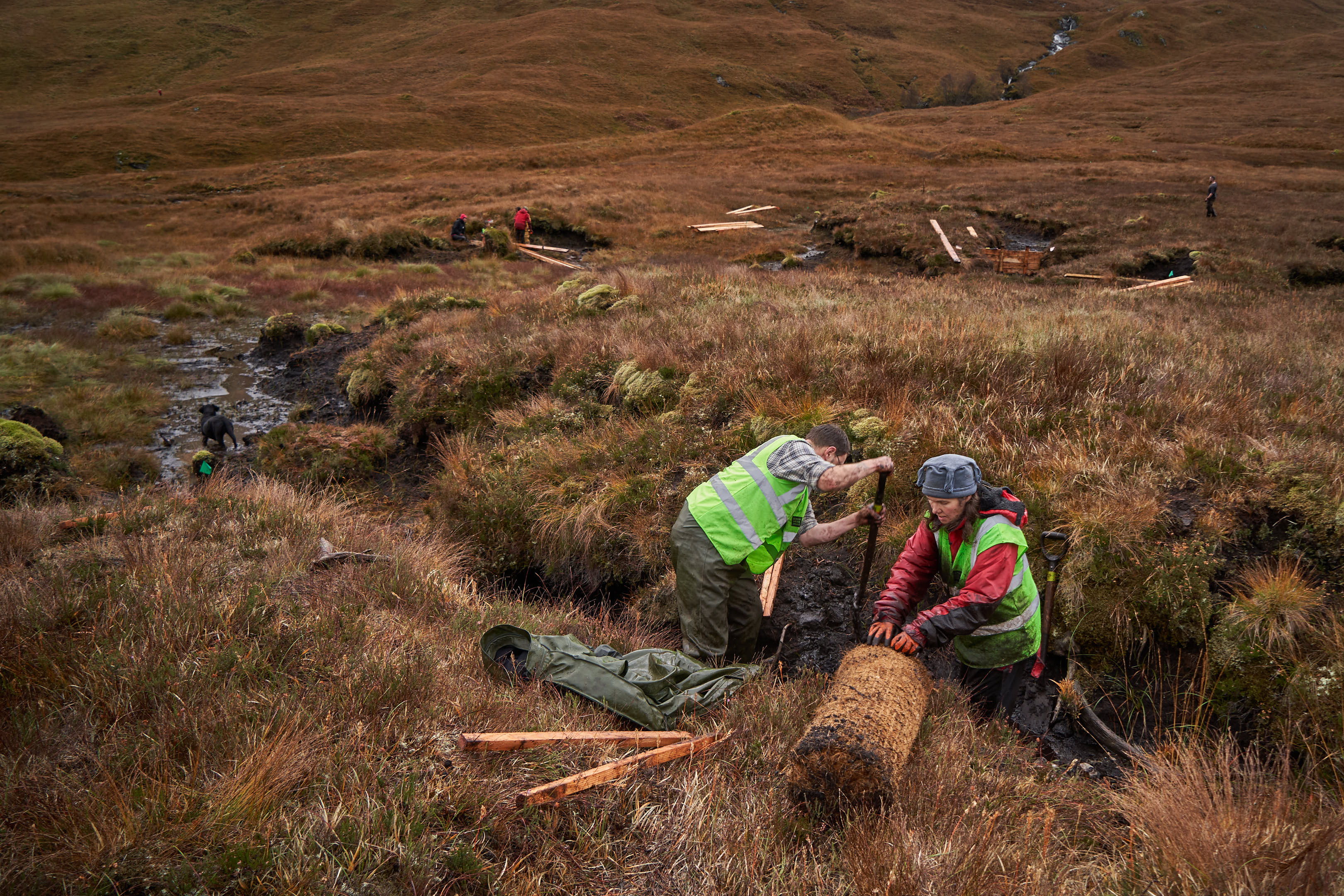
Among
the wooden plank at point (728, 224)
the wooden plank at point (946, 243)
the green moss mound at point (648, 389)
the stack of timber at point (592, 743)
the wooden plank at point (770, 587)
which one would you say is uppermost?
the wooden plank at point (728, 224)

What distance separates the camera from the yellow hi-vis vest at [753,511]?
4730 millimetres

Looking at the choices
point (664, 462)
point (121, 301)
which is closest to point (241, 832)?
point (664, 462)

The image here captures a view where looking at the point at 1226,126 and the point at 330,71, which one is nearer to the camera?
the point at 1226,126

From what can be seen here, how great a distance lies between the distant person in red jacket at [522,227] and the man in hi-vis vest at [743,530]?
24.1 m

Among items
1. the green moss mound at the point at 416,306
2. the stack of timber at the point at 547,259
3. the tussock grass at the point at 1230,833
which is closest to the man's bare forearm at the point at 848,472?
the tussock grass at the point at 1230,833

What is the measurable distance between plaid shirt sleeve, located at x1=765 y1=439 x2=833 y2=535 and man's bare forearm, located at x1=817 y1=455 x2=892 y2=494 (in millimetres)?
54

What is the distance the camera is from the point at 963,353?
755cm

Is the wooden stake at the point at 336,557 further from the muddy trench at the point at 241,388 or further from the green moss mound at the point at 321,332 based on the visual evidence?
the green moss mound at the point at 321,332

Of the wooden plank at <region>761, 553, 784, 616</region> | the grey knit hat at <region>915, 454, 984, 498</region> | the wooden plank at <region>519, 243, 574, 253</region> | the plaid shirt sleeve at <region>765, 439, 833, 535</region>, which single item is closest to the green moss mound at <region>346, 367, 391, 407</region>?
the wooden plank at <region>761, 553, 784, 616</region>

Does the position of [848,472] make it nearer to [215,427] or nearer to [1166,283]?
[215,427]

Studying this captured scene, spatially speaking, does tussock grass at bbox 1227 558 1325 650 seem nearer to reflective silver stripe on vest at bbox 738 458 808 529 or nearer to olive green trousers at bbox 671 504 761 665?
reflective silver stripe on vest at bbox 738 458 808 529

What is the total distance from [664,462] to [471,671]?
3618mm

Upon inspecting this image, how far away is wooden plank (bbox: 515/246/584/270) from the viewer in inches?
872

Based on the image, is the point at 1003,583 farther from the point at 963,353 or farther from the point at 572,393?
the point at 572,393
